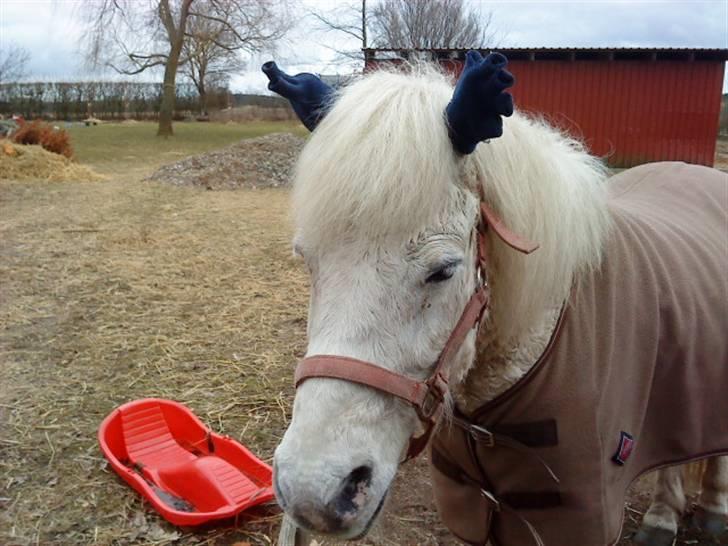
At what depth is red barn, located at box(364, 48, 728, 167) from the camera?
52.2 ft

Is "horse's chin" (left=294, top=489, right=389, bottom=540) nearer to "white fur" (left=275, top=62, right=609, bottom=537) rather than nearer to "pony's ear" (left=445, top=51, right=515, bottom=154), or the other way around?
"white fur" (left=275, top=62, right=609, bottom=537)

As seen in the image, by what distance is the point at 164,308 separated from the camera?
515 cm

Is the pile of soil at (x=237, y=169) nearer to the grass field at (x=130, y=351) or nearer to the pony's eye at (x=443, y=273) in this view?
the grass field at (x=130, y=351)

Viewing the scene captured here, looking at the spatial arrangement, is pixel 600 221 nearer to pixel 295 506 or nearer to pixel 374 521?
pixel 374 521

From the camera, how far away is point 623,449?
73.7 inches

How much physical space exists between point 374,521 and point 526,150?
1.04 meters

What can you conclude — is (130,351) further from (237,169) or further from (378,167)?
(237,169)

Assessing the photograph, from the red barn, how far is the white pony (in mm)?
15271

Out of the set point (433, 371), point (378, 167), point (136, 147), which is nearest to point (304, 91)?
point (378, 167)

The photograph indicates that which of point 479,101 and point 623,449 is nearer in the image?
point 479,101

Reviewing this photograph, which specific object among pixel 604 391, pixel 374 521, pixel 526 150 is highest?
pixel 526 150

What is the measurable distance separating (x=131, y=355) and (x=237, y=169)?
9588 mm

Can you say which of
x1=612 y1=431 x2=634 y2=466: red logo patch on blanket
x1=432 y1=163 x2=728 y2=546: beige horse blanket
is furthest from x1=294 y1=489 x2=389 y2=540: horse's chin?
x1=612 y1=431 x2=634 y2=466: red logo patch on blanket

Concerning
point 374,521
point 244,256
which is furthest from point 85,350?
point 374,521
